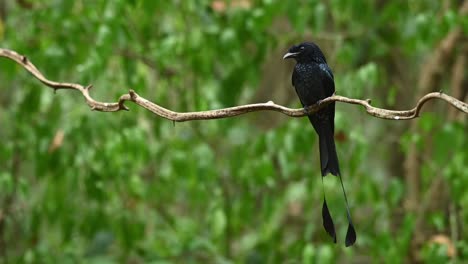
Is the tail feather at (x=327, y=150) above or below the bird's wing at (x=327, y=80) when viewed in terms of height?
below

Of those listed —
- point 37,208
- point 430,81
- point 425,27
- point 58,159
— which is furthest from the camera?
point 430,81

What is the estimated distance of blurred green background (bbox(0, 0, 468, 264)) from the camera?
3814mm

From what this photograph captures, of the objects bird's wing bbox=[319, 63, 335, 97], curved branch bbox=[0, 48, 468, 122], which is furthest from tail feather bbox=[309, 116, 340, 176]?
bird's wing bbox=[319, 63, 335, 97]

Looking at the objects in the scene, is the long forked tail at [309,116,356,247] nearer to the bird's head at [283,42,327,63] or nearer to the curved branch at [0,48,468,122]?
the curved branch at [0,48,468,122]

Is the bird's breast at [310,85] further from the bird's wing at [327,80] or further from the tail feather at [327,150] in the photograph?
the tail feather at [327,150]

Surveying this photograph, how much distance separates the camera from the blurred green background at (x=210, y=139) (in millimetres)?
3814

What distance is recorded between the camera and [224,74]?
4.50 m

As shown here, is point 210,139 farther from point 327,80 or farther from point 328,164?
point 328,164

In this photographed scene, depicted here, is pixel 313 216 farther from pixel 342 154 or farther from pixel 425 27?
pixel 425 27

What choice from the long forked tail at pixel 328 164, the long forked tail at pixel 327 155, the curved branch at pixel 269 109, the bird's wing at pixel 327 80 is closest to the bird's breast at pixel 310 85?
the bird's wing at pixel 327 80

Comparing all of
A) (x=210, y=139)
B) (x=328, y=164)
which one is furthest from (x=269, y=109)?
(x=210, y=139)

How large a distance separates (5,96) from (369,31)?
2.43m

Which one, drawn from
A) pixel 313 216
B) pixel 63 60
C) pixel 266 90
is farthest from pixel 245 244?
pixel 63 60

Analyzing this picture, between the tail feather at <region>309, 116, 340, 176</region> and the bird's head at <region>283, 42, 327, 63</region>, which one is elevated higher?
the bird's head at <region>283, 42, 327, 63</region>
